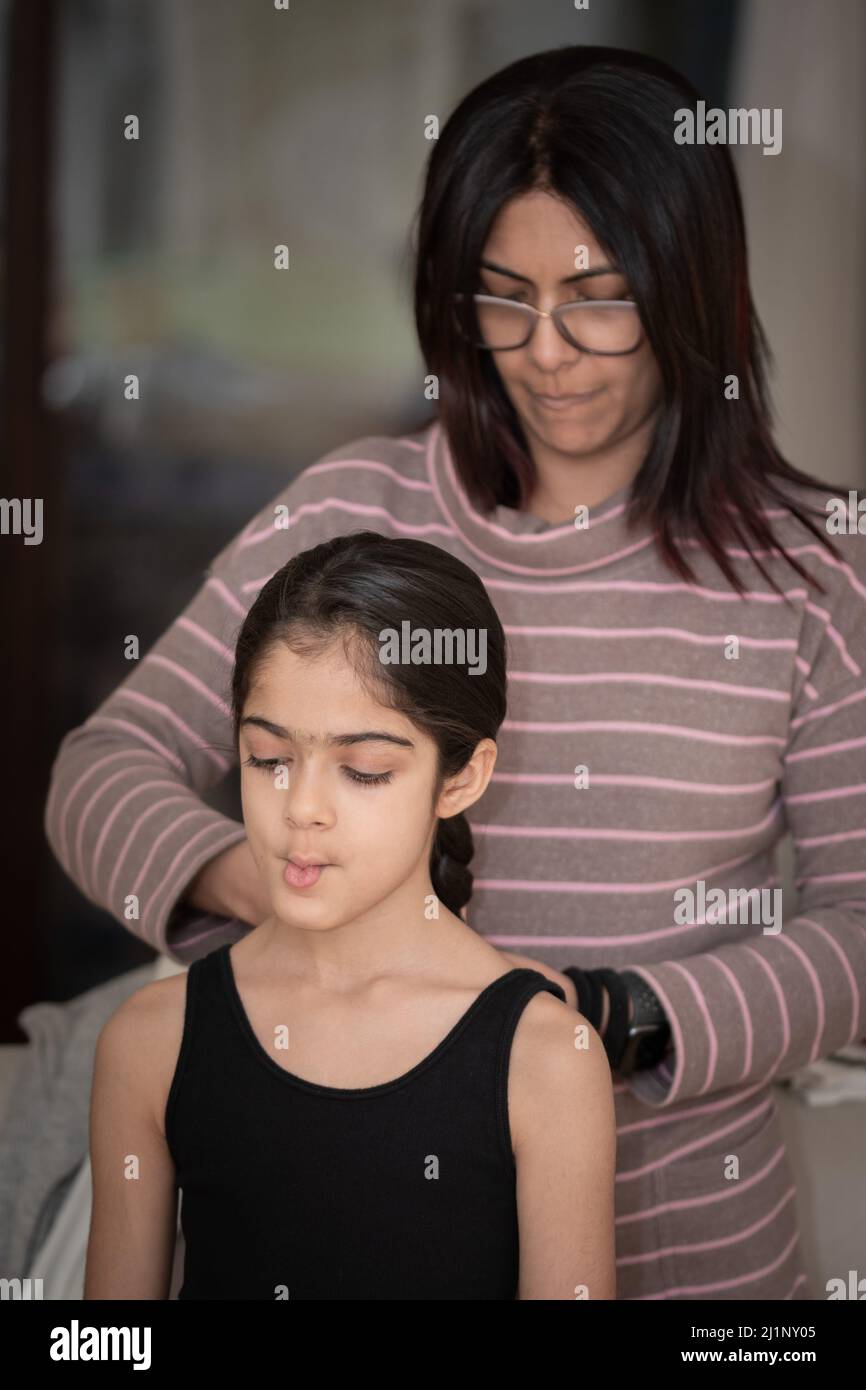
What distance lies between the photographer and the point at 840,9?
105 inches

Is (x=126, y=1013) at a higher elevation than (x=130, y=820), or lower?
lower

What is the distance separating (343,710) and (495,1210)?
1.00 feet

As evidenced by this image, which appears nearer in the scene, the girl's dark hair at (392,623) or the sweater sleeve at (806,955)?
the girl's dark hair at (392,623)

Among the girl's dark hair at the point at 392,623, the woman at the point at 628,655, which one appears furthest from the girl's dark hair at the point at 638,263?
the girl's dark hair at the point at 392,623

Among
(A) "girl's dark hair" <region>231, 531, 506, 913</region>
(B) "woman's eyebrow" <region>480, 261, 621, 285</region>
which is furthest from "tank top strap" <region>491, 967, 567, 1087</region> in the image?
(B) "woman's eyebrow" <region>480, 261, 621, 285</region>

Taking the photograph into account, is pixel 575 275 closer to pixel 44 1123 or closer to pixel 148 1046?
pixel 148 1046

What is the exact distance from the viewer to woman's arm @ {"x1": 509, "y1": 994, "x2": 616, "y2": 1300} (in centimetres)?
91

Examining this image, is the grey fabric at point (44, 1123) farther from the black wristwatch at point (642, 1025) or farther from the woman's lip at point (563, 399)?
Result: the woman's lip at point (563, 399)

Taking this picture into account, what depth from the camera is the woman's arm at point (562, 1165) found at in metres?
0.91

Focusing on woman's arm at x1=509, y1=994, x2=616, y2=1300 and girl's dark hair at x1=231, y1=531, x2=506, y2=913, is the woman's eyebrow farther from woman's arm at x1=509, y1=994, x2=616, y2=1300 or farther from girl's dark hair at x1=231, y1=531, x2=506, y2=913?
woman's arm at x1=509, y1=994, x2=616, y2=1300

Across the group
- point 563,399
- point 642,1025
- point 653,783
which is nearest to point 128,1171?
point 642,1025
